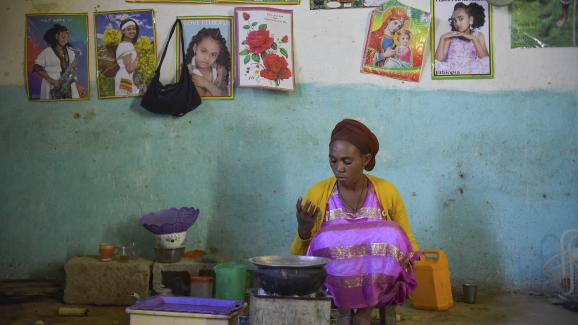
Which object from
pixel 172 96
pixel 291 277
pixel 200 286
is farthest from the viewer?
pixel 172 96

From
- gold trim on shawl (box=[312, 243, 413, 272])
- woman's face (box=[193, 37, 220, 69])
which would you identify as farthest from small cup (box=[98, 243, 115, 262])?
gold trim on shawl (box=[312, 243, 413, 272])

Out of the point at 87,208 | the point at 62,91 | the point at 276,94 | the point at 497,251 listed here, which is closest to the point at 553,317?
the point at 497,251

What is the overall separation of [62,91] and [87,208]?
3.47ft

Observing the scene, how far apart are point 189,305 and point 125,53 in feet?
8.48

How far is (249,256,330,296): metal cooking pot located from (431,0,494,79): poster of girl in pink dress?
8.89 ft

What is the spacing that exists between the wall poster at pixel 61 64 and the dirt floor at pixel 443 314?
5.84 ft

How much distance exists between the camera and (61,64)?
185 inches

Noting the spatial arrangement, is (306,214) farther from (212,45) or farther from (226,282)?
(212,45)

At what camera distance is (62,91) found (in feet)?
15.5

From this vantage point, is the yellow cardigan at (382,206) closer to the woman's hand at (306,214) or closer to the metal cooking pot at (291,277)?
the woman's hand at (306,214)

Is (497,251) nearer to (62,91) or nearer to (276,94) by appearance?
(276,94)

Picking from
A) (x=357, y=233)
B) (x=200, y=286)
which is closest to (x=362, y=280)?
(x=357, y=233)

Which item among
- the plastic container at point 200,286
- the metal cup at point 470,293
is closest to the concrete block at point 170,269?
the plastic container at point 200,286

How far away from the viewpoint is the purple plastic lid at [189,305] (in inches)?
110
